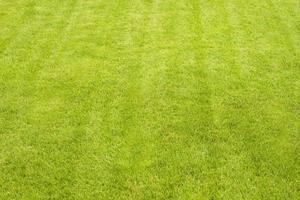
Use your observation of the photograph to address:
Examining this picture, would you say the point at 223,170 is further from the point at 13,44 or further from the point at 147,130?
the point at 13,44

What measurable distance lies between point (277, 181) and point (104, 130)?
312 cm

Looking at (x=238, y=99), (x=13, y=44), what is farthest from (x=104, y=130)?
(x=13, y=44)

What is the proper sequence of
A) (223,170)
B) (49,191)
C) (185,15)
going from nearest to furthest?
(49,191) < (223,170) < (185,15)

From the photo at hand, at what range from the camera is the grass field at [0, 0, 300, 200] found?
23.0ft

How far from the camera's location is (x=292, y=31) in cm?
1294

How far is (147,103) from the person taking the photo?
9.05m

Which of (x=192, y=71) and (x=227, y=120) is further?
(x=192, y=71)

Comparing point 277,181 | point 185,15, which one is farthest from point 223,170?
point 185,15

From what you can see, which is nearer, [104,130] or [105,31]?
[104,130]

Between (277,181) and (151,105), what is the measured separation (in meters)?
2.99

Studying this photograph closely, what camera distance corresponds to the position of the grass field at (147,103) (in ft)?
23.0

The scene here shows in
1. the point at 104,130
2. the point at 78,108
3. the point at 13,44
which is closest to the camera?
the point at 104,130

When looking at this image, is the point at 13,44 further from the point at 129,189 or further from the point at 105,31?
the point at 129,189

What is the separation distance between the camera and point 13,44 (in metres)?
11.4
